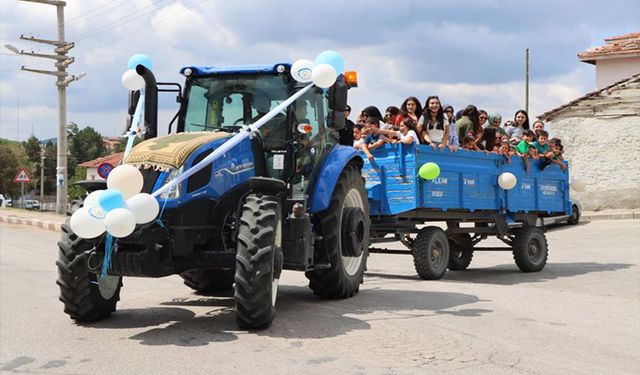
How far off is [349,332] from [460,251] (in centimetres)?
761

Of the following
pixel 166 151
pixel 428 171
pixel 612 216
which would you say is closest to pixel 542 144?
pixel 428 171

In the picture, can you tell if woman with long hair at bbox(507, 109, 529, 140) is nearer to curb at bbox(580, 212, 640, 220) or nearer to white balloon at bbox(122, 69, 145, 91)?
white balloon at bbox(122, 69, 145, 91)

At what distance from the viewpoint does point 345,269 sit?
896 cm

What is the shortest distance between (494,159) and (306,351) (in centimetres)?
768

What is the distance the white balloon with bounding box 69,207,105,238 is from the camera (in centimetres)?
595

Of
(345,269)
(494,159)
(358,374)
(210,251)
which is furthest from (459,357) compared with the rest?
(494,159)

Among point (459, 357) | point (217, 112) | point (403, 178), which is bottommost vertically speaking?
point (459, 357)

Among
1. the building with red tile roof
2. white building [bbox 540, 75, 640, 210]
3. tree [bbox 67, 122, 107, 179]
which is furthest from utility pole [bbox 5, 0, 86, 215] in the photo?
tree [bbox 67, 122, 107, 179]

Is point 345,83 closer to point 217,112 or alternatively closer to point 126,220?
point 217,112

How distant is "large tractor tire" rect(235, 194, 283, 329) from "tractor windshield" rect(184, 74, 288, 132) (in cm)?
175

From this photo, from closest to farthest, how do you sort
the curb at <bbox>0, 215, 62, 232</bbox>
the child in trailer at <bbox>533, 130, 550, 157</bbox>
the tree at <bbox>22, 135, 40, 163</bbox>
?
the child in trailer at <bbox>533, 130, 550, 157</bbox>
the curb at <bbox>0, 215, 62, 232</bbox>
the tree at <bbox>22, 135, 40, 163</bbox>

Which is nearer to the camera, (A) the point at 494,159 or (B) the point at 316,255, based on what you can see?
(B) the point at 316,255

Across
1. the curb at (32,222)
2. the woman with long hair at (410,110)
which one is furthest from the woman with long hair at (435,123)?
the curb at (32,222)

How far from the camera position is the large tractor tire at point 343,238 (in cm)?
851
